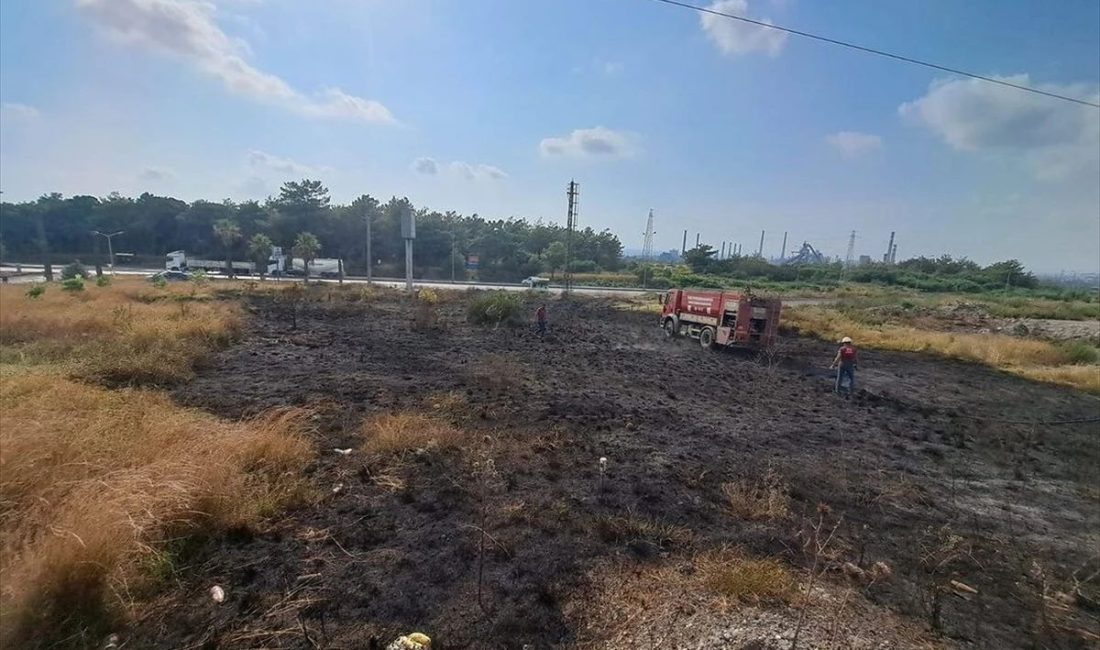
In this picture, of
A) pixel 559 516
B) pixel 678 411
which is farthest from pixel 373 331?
pixel 559 516

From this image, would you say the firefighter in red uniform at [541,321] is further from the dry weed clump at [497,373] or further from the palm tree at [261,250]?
the palm tree at [261,250]

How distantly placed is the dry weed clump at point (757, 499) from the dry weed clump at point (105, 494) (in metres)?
4.90

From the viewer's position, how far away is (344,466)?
240 inches

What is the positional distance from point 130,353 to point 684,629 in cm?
1215

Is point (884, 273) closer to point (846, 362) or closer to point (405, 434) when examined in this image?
point (846, 362)

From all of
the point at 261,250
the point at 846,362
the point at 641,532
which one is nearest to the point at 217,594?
the point at 641,532

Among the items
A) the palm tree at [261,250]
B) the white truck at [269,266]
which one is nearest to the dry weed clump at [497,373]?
the white truck at [269,266]

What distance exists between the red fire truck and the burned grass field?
555 centimetres

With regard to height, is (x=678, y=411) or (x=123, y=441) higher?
(x=123, y=441)

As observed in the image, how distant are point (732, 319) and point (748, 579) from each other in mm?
15117

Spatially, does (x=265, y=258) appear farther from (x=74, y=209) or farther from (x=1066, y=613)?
(x=1066, y=613)

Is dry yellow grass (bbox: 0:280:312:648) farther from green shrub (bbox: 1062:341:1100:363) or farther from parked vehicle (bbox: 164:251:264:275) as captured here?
parked vehicle (bbox: 164:251:264:275)

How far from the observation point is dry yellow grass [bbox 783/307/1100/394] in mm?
16156

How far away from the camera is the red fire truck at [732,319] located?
1750 centimetres
